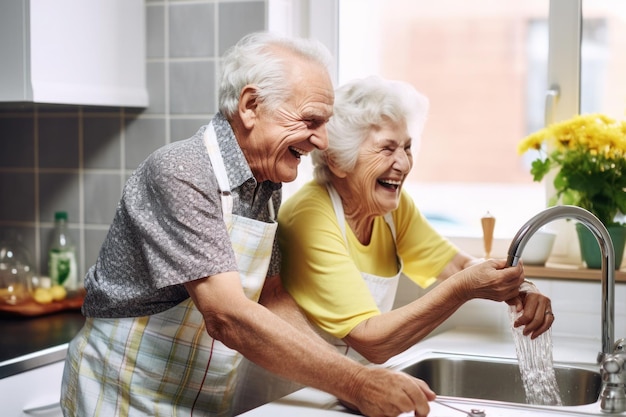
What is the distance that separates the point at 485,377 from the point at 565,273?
389 mm

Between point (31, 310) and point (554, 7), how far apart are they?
5.13 feet

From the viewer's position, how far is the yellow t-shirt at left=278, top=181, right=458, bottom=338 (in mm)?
1850

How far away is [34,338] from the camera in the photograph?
219cm

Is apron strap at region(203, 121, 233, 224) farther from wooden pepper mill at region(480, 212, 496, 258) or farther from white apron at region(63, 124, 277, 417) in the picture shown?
wooden pepper mill at region(480, 212, 496, 258)

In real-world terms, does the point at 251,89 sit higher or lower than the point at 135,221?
higher

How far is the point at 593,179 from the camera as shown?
7.31ft

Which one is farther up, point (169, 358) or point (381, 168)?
point (381, 168)

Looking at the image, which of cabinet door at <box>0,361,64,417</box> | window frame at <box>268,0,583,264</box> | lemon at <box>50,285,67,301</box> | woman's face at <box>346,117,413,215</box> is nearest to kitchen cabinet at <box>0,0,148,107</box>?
window frame at <box>268,0,583,264</box>

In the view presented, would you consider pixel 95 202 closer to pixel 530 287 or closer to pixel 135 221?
pixel 135 221

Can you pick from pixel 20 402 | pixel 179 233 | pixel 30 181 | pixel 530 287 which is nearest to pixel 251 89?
pixel 179 233

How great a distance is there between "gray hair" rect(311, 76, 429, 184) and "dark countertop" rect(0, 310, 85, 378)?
0.75 metres

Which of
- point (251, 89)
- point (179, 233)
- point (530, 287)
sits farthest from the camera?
point (530, 287)

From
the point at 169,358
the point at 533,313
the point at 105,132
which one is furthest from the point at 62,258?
the point at 533,313

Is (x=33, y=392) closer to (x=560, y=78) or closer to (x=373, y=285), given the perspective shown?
(x=373, y=285)
